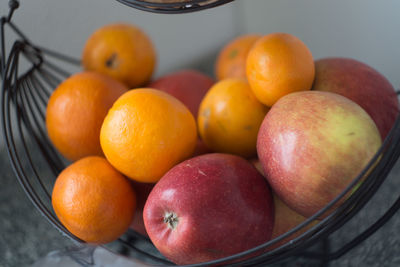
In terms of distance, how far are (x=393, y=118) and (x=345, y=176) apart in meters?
0.16

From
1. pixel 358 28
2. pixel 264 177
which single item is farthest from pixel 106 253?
pixel 358 28

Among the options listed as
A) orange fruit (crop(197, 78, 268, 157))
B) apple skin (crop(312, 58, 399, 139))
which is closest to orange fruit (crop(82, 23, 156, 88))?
orange fruit (crop(197, 78, 268, 157))

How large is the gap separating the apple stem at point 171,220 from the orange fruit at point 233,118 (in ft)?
0.46

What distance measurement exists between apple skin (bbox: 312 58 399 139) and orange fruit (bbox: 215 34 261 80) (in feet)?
0.52

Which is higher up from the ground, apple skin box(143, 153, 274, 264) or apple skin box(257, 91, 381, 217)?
apple skin box(257, 91, 381, 217)

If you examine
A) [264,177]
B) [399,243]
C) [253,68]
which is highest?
[253,68]

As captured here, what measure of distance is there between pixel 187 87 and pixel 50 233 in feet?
1.04

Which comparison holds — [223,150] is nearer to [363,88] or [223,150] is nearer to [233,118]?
[233,118]

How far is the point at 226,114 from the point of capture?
1.65 ft

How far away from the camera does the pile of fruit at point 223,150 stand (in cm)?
39

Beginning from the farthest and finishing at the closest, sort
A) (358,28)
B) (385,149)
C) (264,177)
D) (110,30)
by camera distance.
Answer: (358,28), (110,30), (264,177), (385,149)

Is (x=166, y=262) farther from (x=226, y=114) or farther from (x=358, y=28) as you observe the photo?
(x=358, y=28)

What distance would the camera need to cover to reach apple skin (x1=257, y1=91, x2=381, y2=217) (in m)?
0.38

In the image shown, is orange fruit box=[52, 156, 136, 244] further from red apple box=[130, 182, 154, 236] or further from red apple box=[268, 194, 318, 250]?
red apple box=[268, 194, 318, 250]
